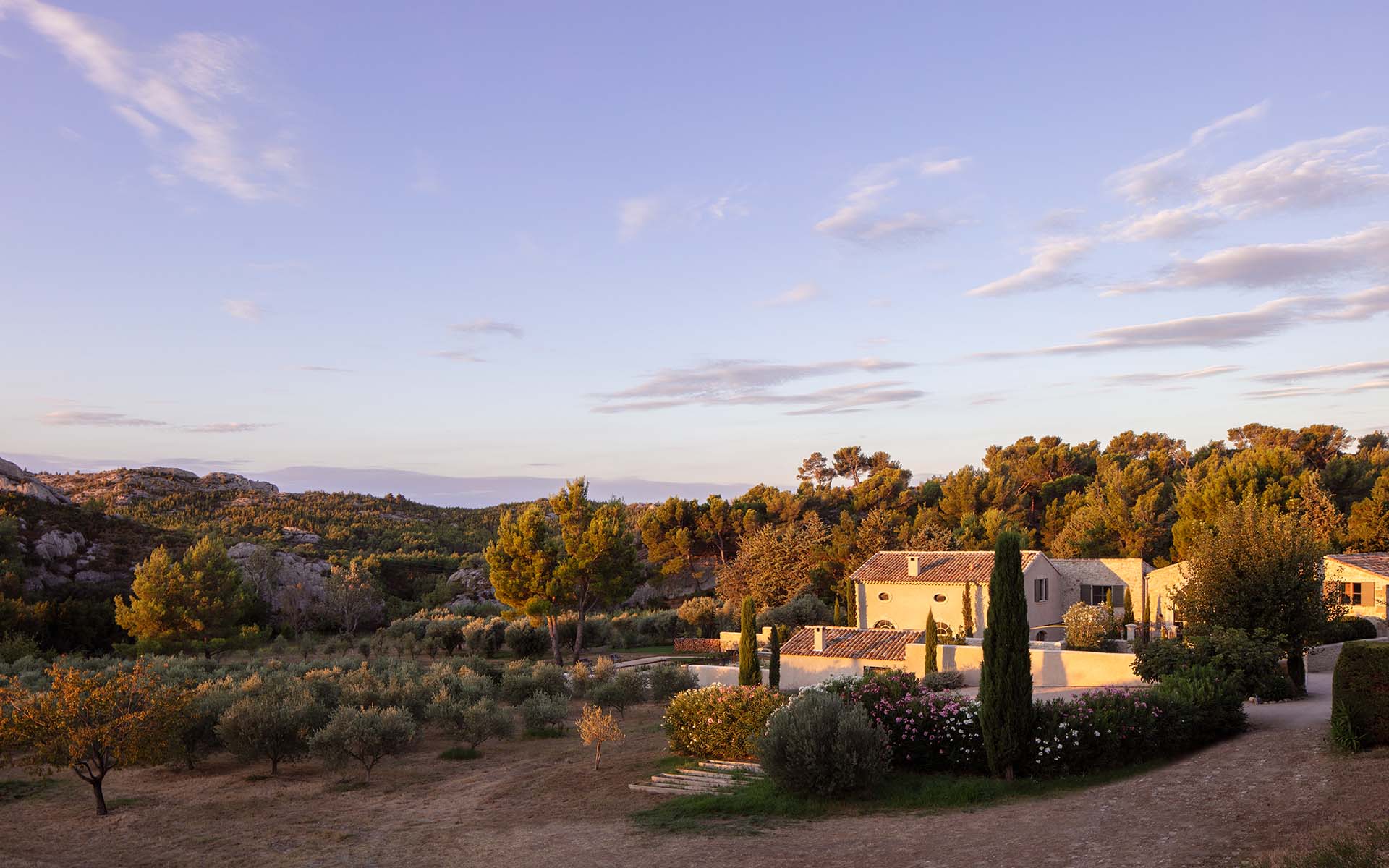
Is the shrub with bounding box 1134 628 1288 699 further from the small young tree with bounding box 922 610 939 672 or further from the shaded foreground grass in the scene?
the small young tree with bounding box 922 610 939 672

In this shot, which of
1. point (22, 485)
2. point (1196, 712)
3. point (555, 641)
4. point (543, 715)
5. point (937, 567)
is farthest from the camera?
point (22, 485)

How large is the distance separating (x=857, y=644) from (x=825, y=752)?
1768 centimetres

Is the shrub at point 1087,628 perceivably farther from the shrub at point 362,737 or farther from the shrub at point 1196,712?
the shrub at point 362,737

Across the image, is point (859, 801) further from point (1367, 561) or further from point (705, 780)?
point (1367, 561)

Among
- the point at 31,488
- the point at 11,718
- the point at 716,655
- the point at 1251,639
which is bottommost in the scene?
the point at 716,655

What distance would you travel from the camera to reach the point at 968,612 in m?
36.8

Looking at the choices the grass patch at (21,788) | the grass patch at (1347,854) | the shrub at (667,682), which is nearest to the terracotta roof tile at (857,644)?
the shrub at (667,682)

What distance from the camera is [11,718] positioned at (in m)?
16.3

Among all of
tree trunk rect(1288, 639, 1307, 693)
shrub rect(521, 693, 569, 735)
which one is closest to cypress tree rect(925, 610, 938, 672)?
tree trunk rect(1288, 639, 1307, 693)

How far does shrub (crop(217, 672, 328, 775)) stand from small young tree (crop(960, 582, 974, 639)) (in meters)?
26.8

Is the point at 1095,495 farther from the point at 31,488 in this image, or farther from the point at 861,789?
the point at 31,488

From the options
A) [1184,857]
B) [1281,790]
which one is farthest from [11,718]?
[1281,790]

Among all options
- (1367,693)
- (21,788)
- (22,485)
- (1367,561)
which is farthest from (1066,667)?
(22,485)

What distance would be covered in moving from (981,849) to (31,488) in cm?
5893
